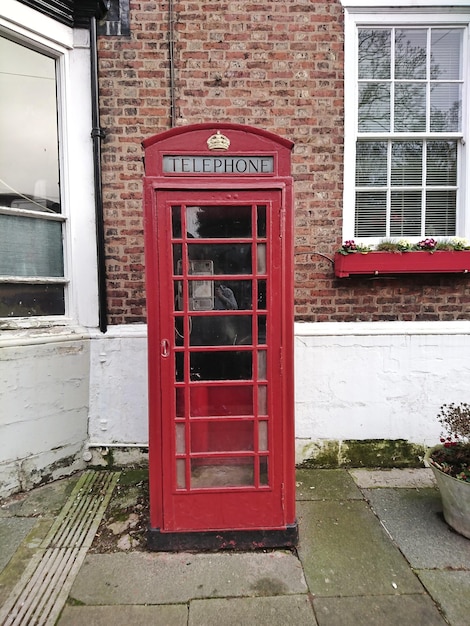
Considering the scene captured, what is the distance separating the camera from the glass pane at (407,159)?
4.10 m

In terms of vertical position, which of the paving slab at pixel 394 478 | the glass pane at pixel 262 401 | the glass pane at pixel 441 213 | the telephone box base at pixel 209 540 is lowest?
the paving slab at pixel 394 478

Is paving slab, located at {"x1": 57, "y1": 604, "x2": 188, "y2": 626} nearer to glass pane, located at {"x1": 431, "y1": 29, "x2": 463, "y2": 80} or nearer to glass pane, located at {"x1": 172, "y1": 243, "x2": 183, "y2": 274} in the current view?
glass pane, located at {"x1": 172, "y1": 243, "x2": 183, "y2": 274}

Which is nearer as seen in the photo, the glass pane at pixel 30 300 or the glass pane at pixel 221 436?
the glass pane at pixel 221 436

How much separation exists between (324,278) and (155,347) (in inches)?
77.6

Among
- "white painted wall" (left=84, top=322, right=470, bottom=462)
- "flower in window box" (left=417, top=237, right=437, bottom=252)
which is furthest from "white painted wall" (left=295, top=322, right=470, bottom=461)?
"flower in window box" (left=417, top=237, right=437, bottom=252)

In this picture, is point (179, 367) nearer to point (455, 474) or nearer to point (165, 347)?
point (165, 347)

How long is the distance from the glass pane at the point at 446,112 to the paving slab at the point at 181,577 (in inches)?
161

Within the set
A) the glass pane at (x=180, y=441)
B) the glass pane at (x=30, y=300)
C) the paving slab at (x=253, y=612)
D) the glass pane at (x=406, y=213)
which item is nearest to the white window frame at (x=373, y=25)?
the glass pane at (x=406, y=213)

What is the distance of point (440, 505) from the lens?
340 cm

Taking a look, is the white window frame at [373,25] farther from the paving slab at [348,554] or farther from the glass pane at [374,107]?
the paving slab at [348,554]

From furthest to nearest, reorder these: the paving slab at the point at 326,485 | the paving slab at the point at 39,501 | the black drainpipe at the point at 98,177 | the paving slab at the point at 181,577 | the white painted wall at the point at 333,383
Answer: the white painted wall at the point at 333,383, the black drainpipe at the point at 98,177, the paving slab at the point at 326,485, the paving slab at the point at 39,501, the paving slab at the point at 181,577

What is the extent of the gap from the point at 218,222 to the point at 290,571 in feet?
7.50

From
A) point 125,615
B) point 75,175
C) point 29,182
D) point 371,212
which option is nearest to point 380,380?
point 371,212

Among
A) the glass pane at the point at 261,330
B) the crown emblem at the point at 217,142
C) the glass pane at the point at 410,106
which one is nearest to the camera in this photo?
the crown emblem at the point at 217,142
